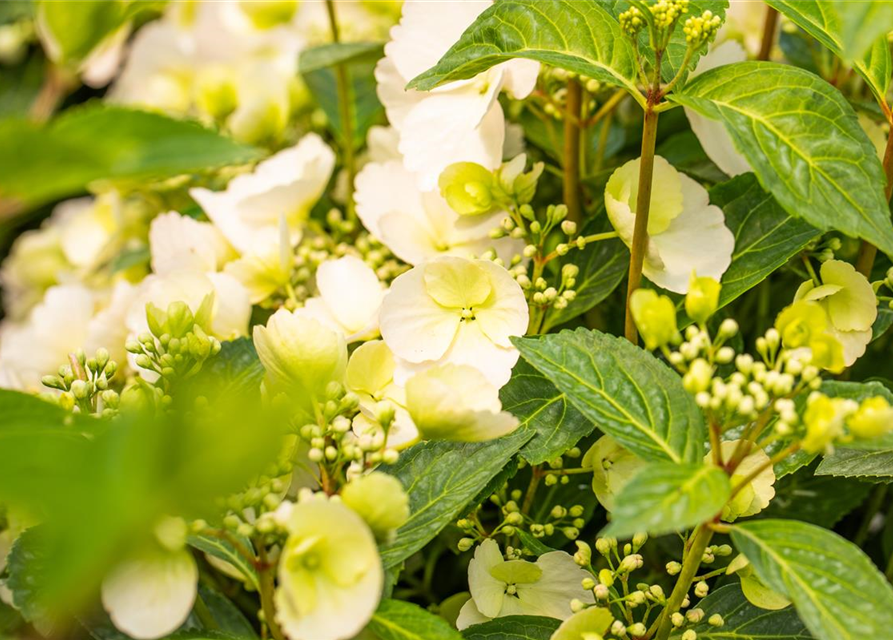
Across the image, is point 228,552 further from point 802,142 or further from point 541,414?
point 802,142

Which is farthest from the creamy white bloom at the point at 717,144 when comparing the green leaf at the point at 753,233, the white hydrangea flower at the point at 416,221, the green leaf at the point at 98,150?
the green leaf at the point at 98,150

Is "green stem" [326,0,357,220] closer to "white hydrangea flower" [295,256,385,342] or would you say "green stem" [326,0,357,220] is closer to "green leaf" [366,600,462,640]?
"white hydrangea flower" [295,256,385,342]

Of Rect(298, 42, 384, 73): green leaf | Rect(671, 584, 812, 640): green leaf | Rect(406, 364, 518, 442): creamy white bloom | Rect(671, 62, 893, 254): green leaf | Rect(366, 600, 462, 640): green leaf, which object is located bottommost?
Rect(671, 584, 812, 640): green leaf

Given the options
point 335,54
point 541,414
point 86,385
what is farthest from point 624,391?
point 335,54

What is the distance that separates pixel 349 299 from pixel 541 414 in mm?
140

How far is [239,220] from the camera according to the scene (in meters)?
0.70

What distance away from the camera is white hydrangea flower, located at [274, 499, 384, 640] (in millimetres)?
395

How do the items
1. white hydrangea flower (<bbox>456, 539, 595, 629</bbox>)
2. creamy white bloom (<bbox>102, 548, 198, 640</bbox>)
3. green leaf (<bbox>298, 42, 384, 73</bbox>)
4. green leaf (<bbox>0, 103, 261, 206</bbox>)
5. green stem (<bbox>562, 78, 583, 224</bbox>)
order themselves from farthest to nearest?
green leaf (<bbox>298, 42, 384, 73</bbox>) < green stem (<bbox>562, 78, 583, 224</bbox>) < white hydrangea flower (<bbox>456, 539, 595, 629</bbox>) < creamy white bloom (<bbox>102, 548, 198, 640</bbox>) < green leaf (<bbox>0, 103, 261, 206</bbox>)

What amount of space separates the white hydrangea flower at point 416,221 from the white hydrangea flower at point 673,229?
94 mm

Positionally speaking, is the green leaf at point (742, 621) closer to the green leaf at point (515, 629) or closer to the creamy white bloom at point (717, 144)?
the green leaf at point (515, 629)

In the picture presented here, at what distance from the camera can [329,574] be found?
0.41m

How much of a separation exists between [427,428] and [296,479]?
132mm

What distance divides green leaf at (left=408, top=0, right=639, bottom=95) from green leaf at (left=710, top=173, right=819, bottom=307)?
0.13 m

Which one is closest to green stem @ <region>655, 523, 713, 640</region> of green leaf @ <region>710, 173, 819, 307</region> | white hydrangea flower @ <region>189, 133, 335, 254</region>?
green leaf @ <region>710, 173, 819, 307</region>
